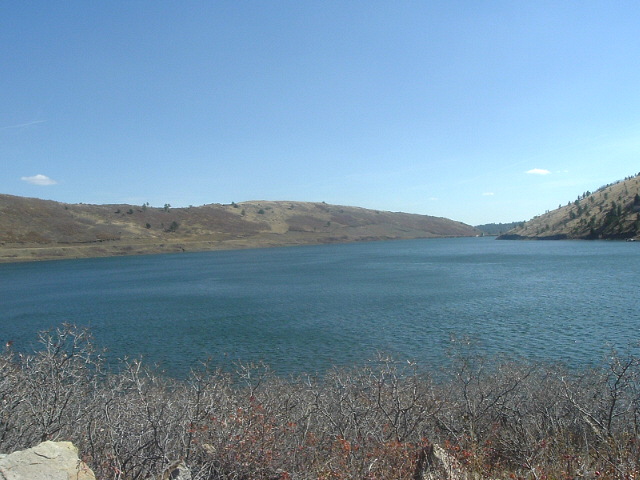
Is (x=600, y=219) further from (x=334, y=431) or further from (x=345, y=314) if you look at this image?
(x=334, y=431)

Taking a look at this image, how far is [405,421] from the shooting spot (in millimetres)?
→ 10398

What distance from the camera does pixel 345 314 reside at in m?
37.5

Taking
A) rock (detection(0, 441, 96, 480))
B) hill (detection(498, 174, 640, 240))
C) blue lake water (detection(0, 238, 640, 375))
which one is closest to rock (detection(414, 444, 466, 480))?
rock (detection(0, 441, 96, 480))

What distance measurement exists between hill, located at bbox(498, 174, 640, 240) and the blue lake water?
6603 cm

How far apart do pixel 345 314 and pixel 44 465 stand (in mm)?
32093

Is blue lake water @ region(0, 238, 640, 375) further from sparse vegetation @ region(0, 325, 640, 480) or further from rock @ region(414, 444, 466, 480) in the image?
rock @ region(414, 444, 466, 480)

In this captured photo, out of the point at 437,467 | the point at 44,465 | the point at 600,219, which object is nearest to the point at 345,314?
the point at 437,467

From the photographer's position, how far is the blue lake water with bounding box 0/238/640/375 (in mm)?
25453

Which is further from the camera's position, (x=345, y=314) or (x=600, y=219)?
(x=600, y=219)

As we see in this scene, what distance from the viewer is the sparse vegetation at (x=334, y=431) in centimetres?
776

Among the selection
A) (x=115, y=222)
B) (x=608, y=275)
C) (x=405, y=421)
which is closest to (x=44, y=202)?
(x=115, y=222)

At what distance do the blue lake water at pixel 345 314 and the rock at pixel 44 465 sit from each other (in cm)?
1672

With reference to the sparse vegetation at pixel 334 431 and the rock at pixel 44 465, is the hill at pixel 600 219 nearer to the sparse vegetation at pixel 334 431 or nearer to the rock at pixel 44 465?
the sparse vegetation at pixel 334 431

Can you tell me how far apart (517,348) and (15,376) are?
74.1 feet
